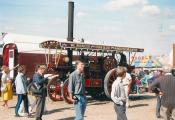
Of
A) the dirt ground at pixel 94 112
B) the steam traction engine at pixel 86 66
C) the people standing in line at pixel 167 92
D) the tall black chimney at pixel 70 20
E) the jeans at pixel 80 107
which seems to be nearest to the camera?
the people standing in line at pixel 167 92

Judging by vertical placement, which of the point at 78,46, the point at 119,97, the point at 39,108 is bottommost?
the point at 39,108

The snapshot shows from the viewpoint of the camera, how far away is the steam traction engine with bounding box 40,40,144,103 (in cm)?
1647

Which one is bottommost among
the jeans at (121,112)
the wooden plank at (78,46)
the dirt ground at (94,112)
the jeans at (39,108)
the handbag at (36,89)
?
the dirt ground at (94,112)

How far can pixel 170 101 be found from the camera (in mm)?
8750

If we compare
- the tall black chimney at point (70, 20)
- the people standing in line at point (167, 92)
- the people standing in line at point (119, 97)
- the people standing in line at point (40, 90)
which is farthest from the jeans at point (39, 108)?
the tall black chimney at point (70, 20)

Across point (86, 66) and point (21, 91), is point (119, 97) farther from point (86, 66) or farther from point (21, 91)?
point (86, 66)

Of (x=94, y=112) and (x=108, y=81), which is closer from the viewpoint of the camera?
(x=94, y=112)

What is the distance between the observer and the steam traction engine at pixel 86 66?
648 inches

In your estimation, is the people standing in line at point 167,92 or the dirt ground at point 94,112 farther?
the dirt ground at point 94,112

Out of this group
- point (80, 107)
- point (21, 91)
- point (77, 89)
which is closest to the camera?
point (80, 107)

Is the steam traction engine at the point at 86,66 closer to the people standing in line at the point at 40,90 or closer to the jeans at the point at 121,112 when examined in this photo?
the people standing in line at the point at 40,90

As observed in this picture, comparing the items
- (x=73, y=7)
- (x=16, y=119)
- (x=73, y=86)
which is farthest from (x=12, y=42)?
(x=73, y=86)

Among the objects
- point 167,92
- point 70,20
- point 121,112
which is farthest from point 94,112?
point 70,20

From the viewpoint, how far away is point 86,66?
56.4 ft
